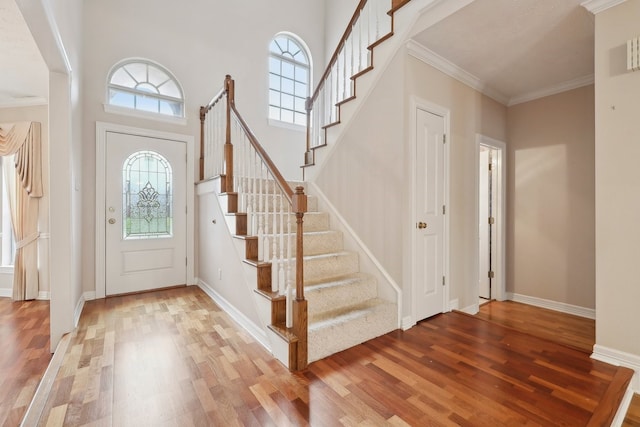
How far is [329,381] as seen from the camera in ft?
6.15

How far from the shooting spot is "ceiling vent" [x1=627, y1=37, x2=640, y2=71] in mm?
1924

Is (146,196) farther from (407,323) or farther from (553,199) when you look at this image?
(553,199)

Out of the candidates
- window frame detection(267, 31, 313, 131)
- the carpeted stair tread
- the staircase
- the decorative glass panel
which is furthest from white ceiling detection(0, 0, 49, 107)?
the carpeted stair tread

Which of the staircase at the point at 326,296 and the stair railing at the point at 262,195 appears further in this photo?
the staircase at the point at 326,296

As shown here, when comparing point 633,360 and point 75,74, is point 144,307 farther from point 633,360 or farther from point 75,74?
point 633,360

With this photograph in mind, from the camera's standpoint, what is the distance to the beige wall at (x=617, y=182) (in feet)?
6.55

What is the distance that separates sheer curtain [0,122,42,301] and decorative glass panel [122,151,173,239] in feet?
3.93

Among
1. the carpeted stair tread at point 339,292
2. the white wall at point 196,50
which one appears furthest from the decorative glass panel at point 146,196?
the carpeted stair tread at point 339,292

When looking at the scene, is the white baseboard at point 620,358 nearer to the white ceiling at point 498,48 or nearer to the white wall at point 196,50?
the white ceiling at point 498,48

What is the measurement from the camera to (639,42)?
1925 millimetres

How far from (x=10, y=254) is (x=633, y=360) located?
6.65m

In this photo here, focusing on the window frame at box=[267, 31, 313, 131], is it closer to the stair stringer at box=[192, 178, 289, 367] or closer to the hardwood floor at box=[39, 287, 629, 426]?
the stair stringer at box=[192, 178, 289, 367]

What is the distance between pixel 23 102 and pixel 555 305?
7.20m

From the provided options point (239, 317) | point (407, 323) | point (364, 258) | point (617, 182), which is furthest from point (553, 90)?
point (239, 317)
